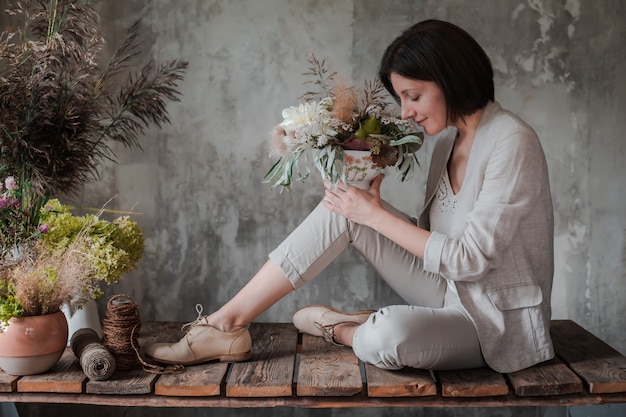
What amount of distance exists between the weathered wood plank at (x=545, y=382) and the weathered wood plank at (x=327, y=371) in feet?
1.64

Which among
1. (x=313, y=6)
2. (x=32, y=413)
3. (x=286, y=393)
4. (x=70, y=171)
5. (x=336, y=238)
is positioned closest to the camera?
(x=286, y=393)

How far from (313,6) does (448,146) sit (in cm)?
111

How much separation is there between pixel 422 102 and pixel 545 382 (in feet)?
3.23

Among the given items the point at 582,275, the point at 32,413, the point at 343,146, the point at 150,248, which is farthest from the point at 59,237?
the point at 582,275

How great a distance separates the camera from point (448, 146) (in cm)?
265

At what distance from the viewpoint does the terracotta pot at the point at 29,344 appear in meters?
2.35

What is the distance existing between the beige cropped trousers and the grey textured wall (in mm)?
827

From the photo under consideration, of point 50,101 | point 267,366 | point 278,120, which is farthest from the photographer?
point 278,120

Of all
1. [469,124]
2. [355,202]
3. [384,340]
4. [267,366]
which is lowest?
[267,366]

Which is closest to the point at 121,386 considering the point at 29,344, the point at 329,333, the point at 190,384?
the point at 190,384

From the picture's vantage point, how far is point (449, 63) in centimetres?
237

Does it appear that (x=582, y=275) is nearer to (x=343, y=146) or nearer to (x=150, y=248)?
(x=343, y=146)

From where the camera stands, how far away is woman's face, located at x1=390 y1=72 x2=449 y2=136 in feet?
7.94

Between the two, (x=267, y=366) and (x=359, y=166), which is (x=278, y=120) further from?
(x=267, y=366)
